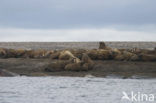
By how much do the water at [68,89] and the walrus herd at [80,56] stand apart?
2.82 m

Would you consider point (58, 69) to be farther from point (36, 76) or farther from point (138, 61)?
point (138, 61)

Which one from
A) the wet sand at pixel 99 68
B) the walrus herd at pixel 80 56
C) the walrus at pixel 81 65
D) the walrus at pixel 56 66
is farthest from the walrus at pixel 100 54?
the walrus at pixel 56 66

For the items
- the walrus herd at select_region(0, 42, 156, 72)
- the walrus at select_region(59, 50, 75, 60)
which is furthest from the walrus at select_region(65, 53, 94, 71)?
the walrus at select_region(59, 50, 75, 60)

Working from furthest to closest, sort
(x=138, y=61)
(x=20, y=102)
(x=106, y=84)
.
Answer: (x=138, y=61), (x=106, y=84), (x=20, y=102)

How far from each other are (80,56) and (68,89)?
471 inches

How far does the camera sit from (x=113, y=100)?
21.6 meters

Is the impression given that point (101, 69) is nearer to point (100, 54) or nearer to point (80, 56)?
point (80, 56)

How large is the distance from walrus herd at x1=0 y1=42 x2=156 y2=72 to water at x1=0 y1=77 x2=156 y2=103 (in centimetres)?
282

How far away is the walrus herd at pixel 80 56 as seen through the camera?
34.1 m

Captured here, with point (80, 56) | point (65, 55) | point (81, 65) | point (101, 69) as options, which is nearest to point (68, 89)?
point (81, 65)

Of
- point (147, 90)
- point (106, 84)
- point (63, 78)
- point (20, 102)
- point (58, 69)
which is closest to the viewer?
point (20, 102)

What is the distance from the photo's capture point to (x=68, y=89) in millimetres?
25703

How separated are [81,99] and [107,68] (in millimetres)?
12955

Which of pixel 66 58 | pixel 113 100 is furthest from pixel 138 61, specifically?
pixel 113 100
